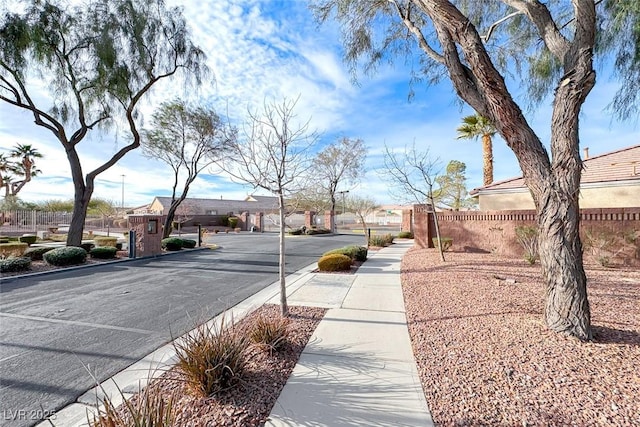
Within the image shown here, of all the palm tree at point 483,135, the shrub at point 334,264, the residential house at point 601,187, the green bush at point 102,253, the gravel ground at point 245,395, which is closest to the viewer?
the gravel ground at point 245,395

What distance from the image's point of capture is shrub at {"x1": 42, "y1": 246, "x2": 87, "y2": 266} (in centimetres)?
988

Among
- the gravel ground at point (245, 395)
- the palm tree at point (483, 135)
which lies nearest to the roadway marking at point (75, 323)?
the gravel ground at point (245, 395)

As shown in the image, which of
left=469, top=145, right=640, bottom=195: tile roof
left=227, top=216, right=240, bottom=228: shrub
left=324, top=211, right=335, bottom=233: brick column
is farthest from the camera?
left=227, top=216, right=240, bottom=228: shrub

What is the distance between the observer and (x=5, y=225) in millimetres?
23391

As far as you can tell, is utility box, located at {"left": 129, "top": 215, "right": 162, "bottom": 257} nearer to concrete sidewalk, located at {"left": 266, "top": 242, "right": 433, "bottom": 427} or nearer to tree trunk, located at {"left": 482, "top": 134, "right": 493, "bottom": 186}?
concrete sidewalk, located at {"left": 266, "top": 242, "right": 433, "bottom": 427}

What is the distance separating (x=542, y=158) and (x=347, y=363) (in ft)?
12.4

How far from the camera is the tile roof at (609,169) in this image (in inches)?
435

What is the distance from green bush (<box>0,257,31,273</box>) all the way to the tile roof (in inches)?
674

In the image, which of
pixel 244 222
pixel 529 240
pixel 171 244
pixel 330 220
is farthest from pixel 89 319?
pixel 244 222

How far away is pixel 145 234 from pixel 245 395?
12.2 meters

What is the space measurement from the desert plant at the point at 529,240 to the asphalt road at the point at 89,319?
768 cm

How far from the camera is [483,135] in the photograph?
1847cm

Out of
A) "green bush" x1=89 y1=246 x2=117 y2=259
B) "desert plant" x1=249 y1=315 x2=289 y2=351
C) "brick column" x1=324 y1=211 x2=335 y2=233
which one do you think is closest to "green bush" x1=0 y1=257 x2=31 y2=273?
"green bush" x1=89 y1=246 x2=117 y2=259

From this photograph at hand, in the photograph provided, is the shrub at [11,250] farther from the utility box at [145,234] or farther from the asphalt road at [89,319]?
the utility box at [145,234]
